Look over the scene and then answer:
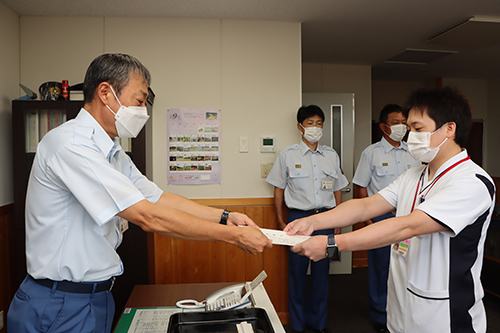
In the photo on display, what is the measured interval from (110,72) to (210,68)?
1915 mm

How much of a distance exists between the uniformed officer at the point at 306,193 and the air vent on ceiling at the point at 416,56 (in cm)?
200

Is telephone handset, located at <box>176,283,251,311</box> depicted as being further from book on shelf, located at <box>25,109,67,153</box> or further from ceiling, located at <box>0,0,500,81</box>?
ceiling, located at <box>0,0,500,81</box>

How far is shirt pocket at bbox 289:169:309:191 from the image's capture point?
10.2 feet

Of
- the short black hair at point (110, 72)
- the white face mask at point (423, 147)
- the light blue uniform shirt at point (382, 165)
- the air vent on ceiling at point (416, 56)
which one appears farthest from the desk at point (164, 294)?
the air vent on ceiling at point (416, 56)

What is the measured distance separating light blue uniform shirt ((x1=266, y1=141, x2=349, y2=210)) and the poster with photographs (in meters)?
0.57

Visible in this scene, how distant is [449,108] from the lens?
143cm

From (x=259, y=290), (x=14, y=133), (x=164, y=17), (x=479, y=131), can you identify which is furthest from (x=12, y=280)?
(x=479, y=131)

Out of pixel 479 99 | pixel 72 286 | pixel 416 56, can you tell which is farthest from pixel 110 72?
pixel 479 99

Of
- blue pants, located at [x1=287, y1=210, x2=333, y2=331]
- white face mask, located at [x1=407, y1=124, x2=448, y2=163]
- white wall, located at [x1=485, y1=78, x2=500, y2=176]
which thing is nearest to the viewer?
white face mask, located at [x1=407, y1=124, x2=448, y2=163]

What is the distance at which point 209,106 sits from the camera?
126 inches

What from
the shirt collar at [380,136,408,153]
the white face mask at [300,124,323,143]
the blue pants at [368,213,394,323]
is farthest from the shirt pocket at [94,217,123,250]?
the shirt collar at [380,136,408,153]

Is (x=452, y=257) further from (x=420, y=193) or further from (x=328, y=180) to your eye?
(x=328, y=180)

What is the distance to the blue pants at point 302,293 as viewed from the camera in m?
3.00

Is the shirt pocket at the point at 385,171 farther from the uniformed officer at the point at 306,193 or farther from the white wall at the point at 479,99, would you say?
the white wall at the point at 479,99
